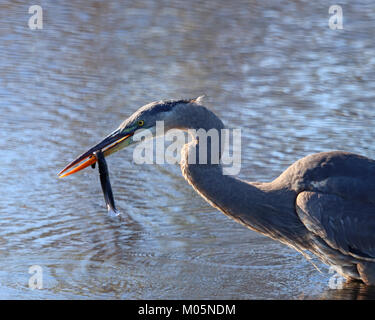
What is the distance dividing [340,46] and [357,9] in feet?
5.80

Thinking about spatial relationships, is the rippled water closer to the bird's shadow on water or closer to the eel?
the bird's shadow on water

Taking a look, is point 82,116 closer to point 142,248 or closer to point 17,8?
point 142,248

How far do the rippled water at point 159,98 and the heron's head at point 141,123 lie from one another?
2.94 feet

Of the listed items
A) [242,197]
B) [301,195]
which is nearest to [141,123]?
[242,197]

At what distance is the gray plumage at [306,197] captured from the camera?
562 cm

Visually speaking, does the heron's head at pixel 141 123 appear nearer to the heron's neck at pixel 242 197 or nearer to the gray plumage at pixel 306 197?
the gray plumage at pixel 306 197

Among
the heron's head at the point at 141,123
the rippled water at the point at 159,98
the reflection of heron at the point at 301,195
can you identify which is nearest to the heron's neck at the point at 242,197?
the reflection of heron at the point at 301,195

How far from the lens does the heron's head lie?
5.57 meters
